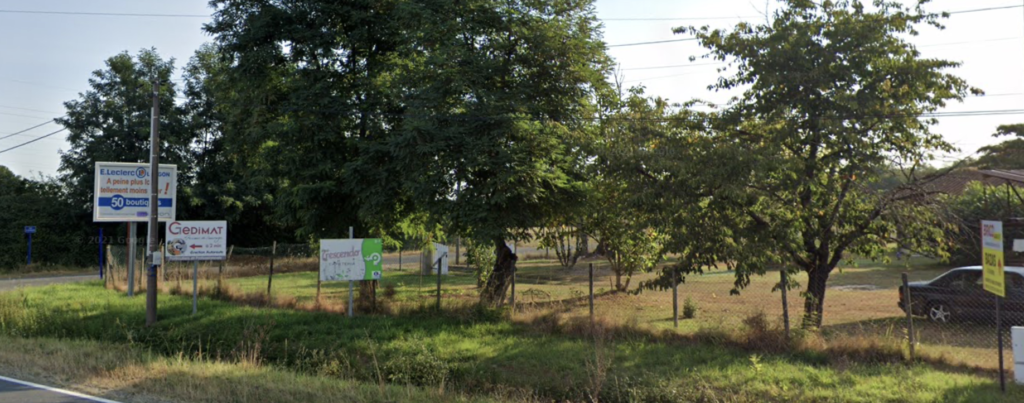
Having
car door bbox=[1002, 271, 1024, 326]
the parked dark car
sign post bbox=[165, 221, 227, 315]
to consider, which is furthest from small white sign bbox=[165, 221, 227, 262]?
car door bbox=[1002, 271, 1024, 326]

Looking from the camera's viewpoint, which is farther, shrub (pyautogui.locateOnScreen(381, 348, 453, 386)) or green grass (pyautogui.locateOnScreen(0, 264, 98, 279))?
green grass (pyautogui.locateOnScreen(0, 264, 98, 279))

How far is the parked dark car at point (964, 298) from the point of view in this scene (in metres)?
13.2

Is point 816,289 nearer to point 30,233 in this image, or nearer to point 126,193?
point 126,193

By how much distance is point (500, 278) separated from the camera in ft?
52.9

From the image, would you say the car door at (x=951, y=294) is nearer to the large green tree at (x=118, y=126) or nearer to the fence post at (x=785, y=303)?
the fence post at (x=785, y=303)

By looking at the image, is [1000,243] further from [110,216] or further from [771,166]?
[110,216]

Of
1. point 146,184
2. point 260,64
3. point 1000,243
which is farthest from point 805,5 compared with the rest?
point 146,184

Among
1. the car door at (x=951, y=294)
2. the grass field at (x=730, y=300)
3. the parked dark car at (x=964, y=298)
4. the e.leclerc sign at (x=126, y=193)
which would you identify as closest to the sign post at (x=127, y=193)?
the e.leclerc sign at (x=126, y=193)

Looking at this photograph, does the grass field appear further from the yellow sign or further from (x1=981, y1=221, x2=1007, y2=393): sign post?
the yellow sign

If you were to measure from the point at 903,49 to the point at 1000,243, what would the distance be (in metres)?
4.35

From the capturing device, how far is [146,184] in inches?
683

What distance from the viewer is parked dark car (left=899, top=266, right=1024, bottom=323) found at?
13.2m

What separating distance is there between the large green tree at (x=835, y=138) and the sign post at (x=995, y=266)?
2059mm

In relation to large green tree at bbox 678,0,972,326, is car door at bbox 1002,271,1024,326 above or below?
below
